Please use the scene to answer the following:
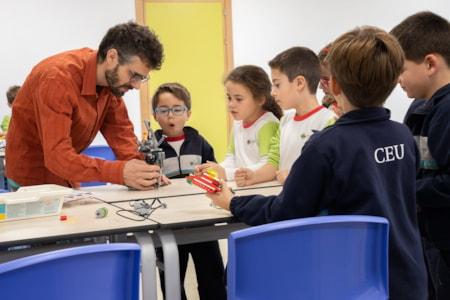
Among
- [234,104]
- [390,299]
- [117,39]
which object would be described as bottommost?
[390,299]

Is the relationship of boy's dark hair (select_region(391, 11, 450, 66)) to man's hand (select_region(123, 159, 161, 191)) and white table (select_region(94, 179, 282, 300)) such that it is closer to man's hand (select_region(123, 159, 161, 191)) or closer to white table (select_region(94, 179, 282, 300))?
white table (select_region(94, 179, 282, 300))

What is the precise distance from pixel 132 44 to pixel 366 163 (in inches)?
50.8

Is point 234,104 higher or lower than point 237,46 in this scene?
lower

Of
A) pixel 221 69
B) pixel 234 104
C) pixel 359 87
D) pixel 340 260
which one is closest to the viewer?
pixel 340 260

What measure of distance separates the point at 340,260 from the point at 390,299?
26cm

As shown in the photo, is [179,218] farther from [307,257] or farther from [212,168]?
[212,168]

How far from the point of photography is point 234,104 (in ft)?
8.17

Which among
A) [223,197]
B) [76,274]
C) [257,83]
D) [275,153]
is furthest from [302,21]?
[76,274]

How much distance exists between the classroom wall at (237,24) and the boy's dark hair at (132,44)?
3.71 m

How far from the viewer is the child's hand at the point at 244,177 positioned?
2.13 m

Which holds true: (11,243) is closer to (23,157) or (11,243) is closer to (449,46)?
(23,157)

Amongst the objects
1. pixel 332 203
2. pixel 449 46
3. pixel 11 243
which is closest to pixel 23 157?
pixel 11 243

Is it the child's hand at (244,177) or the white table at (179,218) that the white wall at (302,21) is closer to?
the child's hand at (244,177)

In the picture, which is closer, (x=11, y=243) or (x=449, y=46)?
(x=11, y=243)
